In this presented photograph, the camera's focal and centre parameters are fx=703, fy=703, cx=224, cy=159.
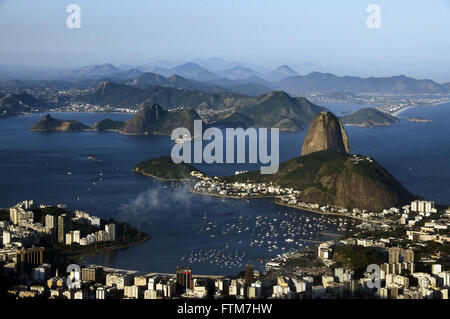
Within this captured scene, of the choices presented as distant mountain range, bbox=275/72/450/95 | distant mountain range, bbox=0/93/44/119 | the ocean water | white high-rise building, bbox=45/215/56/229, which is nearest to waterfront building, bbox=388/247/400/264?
the ocean water

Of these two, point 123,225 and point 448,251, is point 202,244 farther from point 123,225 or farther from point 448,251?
point 448,251

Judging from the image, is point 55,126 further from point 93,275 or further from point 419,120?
point 93,275

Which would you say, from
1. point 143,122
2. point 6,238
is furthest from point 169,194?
point 143,122

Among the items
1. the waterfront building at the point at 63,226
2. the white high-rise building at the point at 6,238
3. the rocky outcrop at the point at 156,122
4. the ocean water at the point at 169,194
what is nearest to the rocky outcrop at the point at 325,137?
the ocean water at the point at 169,194

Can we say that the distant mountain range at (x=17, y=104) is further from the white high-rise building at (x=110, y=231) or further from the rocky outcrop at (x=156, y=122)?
the white high-rise building at (x=110, y=231)
